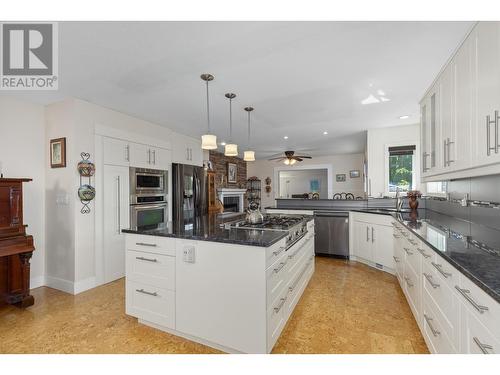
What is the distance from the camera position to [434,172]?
2451 millimetres

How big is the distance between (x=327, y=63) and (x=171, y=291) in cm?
239

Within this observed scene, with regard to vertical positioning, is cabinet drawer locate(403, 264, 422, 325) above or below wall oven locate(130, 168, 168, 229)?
below

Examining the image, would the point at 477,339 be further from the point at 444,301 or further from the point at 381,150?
the point at 381,150

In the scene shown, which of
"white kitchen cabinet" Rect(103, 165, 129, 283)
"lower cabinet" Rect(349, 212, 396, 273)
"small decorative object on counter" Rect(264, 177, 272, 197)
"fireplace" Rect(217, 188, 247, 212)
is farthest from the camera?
"small decorative object on counter" Rect(264, 177, 272, 197)

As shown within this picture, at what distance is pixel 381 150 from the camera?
4480mm

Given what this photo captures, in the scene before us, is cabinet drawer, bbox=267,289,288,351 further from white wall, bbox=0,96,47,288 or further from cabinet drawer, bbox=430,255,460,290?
white wall, bbox=0,96,47,288

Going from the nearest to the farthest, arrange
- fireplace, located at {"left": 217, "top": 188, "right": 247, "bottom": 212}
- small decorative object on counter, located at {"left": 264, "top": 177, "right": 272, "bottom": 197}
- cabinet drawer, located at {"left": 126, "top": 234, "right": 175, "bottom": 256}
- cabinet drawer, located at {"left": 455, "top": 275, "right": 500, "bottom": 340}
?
cabinet drawer, located at {"left": 455, "top": 275, "right": 500, "bottom": 340}, cabinet drawer, located at {"left": 126, "top": 234, "right": 175, "bottom": 256}, fireplace, located at {"left": 217, "top": 188, "right": 247, "bottom": 212}, small decorative object on counter, located at {"left": 264, "top": 177, "right": 272, "bottom": 197}

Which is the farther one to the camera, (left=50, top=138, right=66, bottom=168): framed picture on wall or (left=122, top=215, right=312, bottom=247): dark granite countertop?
(left=50, top=138, right=66, bottom=168): framed picture on wall

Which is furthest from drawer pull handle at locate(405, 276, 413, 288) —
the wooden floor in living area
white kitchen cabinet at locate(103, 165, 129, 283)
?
white kitchen cabinet at locate(103, 165, 129, 283)

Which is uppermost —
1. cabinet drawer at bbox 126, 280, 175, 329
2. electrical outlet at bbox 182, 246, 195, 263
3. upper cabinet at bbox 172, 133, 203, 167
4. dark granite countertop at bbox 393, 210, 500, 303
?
upper cabinet at bbox 172, 133, 203, 167

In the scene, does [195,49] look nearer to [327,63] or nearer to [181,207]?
[327,63]

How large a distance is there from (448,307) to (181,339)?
186 cm

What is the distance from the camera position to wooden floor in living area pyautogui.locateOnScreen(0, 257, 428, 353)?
73.6 inches
